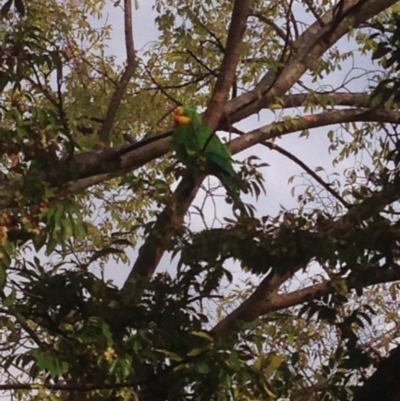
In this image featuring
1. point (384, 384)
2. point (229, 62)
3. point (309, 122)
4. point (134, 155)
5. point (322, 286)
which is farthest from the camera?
point (309, 122)

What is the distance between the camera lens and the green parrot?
3.15 m

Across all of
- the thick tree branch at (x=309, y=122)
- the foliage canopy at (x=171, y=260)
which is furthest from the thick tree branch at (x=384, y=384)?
the thick tree branch at (x=309, y=122)

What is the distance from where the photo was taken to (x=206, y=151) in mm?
3225

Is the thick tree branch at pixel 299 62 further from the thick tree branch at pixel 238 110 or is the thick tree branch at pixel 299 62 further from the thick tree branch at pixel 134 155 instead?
the thick tree branch at pixel 134 155

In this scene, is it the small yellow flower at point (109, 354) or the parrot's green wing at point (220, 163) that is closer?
the small yellow flower at point (109, 354)

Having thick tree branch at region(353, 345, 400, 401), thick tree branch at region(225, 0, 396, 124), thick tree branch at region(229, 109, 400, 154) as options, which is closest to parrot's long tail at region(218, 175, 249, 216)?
thick tree branch at region(225, 0, 396, 124)

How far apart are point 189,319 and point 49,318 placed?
1.70 feet

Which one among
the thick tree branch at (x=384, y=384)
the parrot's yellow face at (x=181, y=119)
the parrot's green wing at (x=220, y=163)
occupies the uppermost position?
the parrot's yellow face at (x=181, y=119)

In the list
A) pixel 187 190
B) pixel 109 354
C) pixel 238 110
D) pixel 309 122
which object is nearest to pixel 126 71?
pixel 238 110

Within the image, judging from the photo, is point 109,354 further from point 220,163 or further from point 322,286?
point 322,286

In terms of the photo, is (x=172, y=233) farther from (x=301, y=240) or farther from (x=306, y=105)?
(x=306, y=105)

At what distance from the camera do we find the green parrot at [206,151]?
3154mm

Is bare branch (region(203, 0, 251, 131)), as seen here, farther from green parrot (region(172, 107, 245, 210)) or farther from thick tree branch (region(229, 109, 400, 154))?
thick tree branch (region(229, 109, 400, 154))

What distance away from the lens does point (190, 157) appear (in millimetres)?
3057
